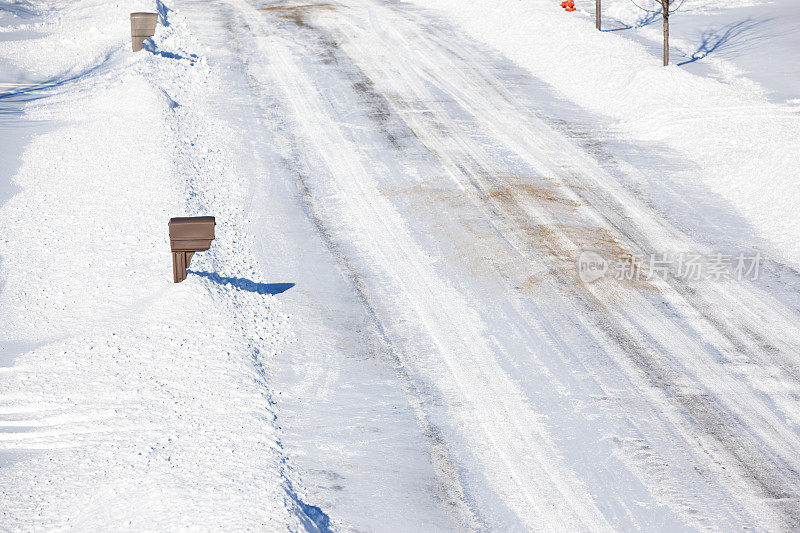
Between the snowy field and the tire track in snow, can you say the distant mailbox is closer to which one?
the snowy field

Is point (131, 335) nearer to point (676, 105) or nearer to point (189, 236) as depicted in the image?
point (189, 236)

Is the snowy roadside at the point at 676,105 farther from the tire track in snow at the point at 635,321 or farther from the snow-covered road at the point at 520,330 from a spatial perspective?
the tire track in snow at the point at 635,321

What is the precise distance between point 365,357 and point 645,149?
716 centimetres

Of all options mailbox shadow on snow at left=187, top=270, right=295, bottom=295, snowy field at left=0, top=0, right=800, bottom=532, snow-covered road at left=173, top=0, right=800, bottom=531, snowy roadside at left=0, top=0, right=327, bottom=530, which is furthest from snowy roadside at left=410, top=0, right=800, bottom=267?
snowy roadside at left=0, top=0, right=327, bottom=530

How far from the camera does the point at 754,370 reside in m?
7.51

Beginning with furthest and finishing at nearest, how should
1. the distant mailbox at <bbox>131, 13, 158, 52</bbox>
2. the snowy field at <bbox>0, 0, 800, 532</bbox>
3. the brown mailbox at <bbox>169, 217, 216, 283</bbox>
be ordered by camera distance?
the distant mailbox at <bbox>131, 13, 158, 52</bbox> < the brown mailbox at <bbox>169, 217, 216, 283</bbox> < the snowy field at <bbox>0, 0, 800, 532</bbox>

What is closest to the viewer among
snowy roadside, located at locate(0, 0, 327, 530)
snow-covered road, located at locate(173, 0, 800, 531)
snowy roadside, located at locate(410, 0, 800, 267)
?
snowy roadside, located at locate(0, 0, 327, 530)

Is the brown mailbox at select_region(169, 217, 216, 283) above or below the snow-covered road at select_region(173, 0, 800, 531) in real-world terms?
above

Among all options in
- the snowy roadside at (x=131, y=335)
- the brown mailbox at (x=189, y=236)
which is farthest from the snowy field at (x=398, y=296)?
the brown mailbox at (x=189, y=236)

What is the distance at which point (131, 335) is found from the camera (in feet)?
24.6

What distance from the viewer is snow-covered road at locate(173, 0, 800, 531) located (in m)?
6.13

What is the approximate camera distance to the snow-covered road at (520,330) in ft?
20.1

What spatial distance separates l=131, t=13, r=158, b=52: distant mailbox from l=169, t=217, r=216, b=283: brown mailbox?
9.46 metres

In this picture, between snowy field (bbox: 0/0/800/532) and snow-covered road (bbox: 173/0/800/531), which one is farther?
snow-covered road (bbox: 173/0/800/531)
